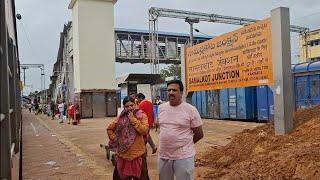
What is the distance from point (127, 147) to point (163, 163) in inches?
31.4

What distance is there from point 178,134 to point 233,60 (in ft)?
24.9

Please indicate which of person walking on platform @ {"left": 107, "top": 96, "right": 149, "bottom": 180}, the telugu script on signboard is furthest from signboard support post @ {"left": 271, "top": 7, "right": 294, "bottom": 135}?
person walking on platform @ {"left": 107, "top": 96, "right": 149, "bottom": 180}

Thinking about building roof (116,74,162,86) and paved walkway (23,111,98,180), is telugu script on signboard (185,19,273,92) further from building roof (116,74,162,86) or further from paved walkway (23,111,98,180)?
building roof (116,74,162,86)

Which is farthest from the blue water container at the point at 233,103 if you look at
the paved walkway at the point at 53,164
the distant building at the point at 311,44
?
the distant building at the point at 311,44

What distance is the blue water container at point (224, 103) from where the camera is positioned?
25219 millimetres

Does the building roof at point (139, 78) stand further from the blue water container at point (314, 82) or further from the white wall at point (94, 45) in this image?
the white wall at point (94, 45)

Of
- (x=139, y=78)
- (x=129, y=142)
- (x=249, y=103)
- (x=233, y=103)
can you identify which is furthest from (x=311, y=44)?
(x=129, y=142)

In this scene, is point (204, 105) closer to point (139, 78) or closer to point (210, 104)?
point (210, 104)

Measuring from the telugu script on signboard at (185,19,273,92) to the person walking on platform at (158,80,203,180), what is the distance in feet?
19.3

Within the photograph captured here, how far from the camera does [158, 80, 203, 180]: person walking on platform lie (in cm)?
496

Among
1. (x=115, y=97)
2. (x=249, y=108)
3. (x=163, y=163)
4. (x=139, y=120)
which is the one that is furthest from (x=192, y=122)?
(x=115, y=97)

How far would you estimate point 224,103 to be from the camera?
25.5 m

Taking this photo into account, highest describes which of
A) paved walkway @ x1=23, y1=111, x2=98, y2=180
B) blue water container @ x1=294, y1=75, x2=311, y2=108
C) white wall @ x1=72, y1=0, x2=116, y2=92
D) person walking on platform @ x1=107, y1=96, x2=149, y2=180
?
white wall @ x1=72, y1=0, x2=116, y2=92

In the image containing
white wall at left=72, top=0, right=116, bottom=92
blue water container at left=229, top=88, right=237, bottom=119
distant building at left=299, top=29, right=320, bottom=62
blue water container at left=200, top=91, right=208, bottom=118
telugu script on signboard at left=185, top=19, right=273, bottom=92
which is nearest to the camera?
telugu script on signboard at left=185, top=19, right=273, bottom=92
